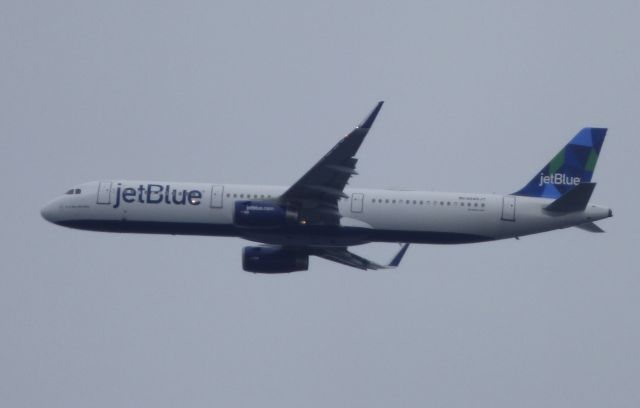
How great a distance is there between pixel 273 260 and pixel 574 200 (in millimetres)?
18018

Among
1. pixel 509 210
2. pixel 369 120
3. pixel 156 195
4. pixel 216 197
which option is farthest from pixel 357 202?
pixel 156 195

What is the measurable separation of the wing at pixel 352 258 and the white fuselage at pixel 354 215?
2.87 meters

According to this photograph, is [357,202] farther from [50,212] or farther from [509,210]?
[50,212]

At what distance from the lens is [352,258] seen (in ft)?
259

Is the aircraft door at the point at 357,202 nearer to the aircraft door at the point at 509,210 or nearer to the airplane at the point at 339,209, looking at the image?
the airplane at the point at 339,209

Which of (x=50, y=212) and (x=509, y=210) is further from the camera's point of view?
(x=50, y=212)

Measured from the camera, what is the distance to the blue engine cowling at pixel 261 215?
72562 millimetres

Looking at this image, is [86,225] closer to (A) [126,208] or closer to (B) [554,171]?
(A) [126,208]

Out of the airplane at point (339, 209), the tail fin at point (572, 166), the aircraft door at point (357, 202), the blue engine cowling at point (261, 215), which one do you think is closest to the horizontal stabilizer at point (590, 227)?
the airplane at point (339, 209)

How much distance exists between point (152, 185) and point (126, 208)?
78.3 inches

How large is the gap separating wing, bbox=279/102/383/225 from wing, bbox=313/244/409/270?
456cm

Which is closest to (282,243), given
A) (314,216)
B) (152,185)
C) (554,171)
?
(314,216)

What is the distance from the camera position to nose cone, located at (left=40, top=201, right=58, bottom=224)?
78.2 metres

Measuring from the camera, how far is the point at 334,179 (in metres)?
71.8
